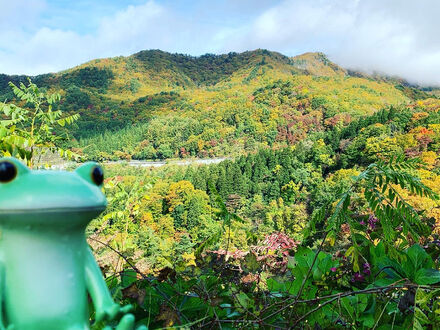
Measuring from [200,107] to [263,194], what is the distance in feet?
129

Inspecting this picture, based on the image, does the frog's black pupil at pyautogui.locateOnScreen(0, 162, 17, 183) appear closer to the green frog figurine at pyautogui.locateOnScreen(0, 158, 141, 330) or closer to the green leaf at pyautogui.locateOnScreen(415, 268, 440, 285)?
the green frog figurine at pyautogui.locateOnScreen(0, 158, 141, 330)

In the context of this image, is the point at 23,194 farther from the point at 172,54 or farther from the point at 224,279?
the point at 172,54

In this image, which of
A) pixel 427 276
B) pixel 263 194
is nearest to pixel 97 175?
pixel 427 276

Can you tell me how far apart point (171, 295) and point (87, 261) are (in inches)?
→ 16.2

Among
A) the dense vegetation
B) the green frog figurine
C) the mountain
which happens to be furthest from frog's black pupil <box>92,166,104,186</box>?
the mountain

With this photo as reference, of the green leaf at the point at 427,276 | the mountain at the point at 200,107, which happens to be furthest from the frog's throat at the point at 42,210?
the mountain at the point at 200,107

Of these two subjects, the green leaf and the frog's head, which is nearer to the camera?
the frog's head

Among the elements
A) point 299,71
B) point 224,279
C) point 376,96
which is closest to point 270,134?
point 376,96

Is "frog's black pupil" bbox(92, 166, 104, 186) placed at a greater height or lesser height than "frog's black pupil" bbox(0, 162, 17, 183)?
lesser

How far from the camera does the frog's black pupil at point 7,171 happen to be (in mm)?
518

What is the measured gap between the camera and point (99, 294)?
562 millimetres

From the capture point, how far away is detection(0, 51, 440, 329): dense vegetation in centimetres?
90

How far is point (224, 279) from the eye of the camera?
1.18 metres

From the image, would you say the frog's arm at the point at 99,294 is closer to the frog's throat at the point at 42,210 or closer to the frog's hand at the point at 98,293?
the frog's hand at the point at 98,293
